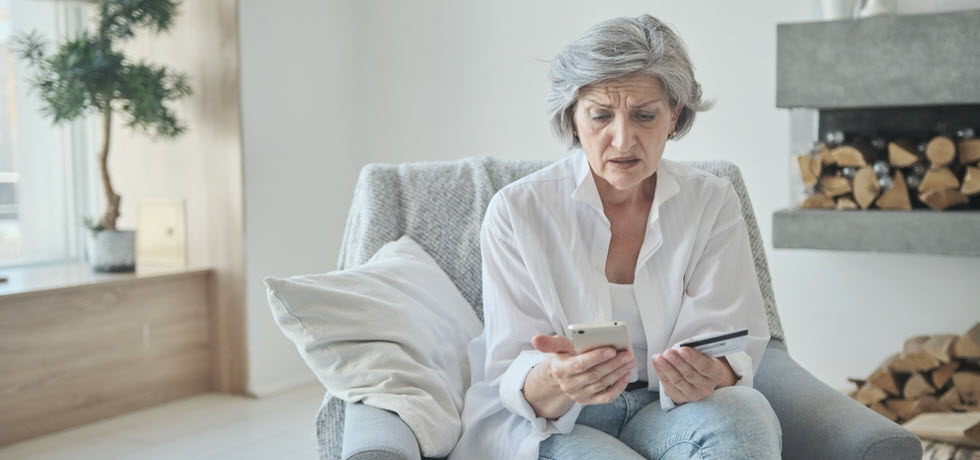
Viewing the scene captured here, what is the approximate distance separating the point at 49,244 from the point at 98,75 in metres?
0.89

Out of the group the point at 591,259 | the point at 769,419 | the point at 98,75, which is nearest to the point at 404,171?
the point at 591,259

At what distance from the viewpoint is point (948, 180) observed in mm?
2541

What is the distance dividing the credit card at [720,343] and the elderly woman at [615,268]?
0.13ft

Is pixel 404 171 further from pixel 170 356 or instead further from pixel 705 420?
pixel 170 356

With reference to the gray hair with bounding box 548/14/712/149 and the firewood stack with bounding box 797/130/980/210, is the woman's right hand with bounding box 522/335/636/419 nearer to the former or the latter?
the gray hair with bounding box 548/14/712/149

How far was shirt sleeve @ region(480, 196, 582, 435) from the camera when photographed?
4.92 ft

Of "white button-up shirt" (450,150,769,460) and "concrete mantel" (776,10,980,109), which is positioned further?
"concrete mantel" (776,10,980,109)

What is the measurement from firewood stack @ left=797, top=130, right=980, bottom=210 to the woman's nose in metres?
1.36

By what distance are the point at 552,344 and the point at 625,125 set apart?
1.40ft

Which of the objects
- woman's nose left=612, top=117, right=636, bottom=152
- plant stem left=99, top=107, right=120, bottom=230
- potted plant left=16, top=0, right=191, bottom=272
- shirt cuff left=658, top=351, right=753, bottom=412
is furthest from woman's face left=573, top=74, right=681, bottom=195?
plant stem left=99, top=107, right=120, bottom=230

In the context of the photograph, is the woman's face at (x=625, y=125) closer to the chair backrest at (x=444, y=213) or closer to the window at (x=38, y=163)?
the chair backrest at (x=444, y=213)

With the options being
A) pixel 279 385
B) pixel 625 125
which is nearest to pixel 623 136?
pixel 625 125

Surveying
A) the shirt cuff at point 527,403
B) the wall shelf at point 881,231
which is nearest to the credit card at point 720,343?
the shirt cuff at point 527,403

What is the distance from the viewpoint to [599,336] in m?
1.32
